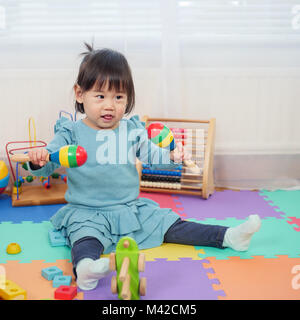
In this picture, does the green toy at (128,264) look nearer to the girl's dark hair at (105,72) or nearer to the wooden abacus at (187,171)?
the girl's dark hair at (105,72)

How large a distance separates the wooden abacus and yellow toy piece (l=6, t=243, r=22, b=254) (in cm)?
70

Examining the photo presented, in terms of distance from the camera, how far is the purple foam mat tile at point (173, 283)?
95 centimetres

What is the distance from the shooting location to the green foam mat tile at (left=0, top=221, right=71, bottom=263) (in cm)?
116

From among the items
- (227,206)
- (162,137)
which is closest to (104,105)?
(162,137)

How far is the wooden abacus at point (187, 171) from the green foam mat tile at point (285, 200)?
238 mm

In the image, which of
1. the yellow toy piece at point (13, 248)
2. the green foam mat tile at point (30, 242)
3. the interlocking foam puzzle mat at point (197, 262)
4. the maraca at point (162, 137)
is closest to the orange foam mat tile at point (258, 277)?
the interlocking foam puzzle mat at point (197, 262)

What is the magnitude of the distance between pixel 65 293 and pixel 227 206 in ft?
2.86

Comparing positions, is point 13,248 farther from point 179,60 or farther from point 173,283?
point 179,60

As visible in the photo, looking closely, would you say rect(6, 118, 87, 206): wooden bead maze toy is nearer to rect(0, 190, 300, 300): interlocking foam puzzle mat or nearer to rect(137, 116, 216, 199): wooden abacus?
rect(0, 190, 300, 300): interlocking foam puzzle mat

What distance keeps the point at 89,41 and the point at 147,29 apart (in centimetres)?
25

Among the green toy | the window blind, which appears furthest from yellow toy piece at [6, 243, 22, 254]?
the window blind

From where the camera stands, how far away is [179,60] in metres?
1.79
